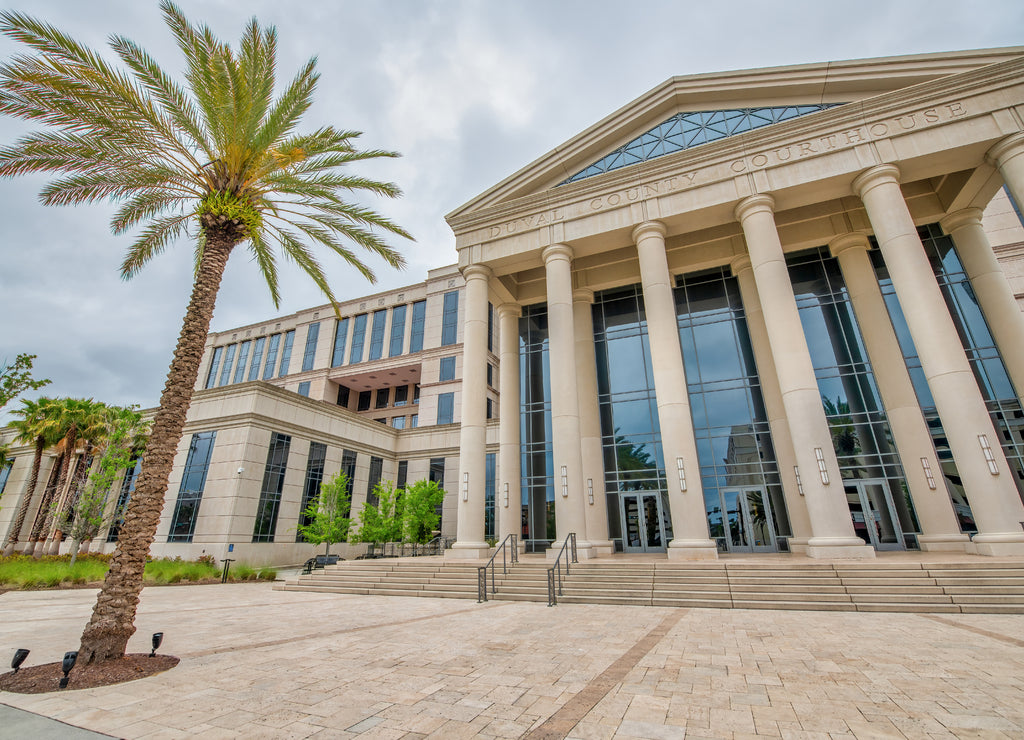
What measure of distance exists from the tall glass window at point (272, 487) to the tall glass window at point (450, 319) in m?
15.8

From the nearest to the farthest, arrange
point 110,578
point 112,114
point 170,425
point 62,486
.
Answer: point 110,578
point 170,425
point 112,114
point 62,486

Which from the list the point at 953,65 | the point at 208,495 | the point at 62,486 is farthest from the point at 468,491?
the point at 62,486

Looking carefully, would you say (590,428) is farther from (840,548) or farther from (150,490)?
(150,490)

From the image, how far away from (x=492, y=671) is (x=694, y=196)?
1804cm

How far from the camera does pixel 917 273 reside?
15.0 metres

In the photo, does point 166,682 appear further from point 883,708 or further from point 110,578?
point 883,708

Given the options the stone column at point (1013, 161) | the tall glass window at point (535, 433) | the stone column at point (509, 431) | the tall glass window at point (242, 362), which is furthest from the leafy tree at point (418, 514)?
the tall glass window at point (242, 362)

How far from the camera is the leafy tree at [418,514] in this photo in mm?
25109

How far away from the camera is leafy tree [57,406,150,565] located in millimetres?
22031

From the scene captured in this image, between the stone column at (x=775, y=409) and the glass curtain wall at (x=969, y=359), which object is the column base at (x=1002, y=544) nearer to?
the glass curtain wall at (x=969, y=359)

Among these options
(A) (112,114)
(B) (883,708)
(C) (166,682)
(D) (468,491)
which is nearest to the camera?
(B) (883,708)

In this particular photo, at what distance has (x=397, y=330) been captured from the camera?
41.2 meters

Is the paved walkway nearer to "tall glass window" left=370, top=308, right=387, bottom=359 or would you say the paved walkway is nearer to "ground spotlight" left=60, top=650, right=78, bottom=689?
"ground spotlight" left=60, top=650, right=78, bottom=689

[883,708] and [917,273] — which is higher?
[917,273]
